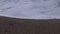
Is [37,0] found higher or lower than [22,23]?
higher

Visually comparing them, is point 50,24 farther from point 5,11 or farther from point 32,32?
point 5,11

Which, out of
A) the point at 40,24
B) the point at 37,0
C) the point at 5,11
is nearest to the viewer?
the point at 40,24

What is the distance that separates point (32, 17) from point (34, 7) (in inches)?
8.0

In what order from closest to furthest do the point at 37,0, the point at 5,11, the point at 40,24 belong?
the point at 40,24 < the point at 5,11 < the point at 37,0

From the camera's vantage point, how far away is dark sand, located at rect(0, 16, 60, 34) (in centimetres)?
75

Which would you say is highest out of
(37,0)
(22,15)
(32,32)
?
(37,0)

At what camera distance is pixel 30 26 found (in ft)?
2.49

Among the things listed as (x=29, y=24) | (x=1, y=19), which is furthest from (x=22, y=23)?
(x=1, y=19)

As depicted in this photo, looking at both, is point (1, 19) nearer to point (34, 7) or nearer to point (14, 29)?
point (14, 29)

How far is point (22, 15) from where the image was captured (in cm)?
81

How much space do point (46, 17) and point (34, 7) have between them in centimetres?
21

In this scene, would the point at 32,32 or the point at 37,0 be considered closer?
the point at 32,32

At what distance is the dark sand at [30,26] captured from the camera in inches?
29.4

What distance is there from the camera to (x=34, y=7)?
956mm
